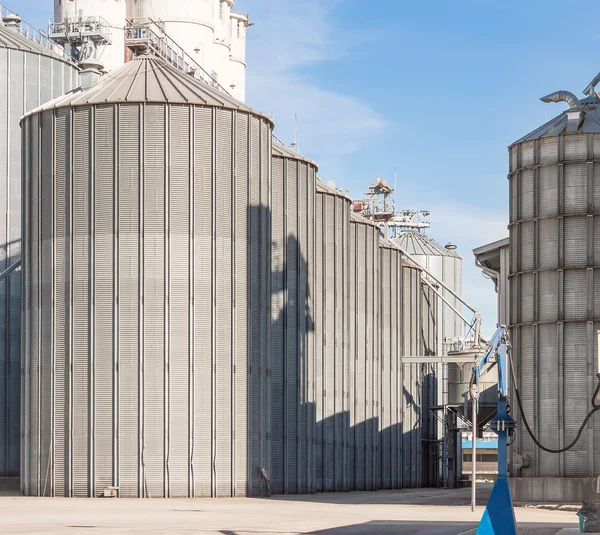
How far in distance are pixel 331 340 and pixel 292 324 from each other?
877cm

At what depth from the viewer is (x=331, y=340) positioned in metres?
77.1

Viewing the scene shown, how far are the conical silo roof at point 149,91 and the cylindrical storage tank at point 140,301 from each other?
6.4 inches

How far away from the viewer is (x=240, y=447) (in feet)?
188

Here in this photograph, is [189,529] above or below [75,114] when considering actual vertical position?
below

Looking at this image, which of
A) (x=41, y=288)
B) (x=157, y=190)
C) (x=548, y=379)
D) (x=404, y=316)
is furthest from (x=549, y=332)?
(x=404, y=316)

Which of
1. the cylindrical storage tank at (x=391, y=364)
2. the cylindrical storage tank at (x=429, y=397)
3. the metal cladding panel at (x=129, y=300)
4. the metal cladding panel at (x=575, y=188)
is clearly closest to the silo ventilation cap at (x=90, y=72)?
the metal cladding panel at (x=129, y=300)

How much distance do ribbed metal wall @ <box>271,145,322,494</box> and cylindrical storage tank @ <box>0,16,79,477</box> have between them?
13.6 meters

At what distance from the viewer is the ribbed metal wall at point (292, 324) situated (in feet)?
219

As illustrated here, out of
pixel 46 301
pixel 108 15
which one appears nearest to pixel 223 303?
pixel 46 301

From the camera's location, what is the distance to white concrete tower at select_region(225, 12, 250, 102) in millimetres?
140750

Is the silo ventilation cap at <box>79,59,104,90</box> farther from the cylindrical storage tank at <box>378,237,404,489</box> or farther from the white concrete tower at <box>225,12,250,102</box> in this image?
the white concrete tower at <box>225,12,250,102</box>

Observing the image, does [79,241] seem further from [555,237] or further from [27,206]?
[555,237]

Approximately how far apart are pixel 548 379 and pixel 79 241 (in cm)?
2079

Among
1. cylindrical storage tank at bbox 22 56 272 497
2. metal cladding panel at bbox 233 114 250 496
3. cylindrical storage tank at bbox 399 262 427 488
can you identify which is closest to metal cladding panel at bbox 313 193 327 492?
cylindrical storage tank at bbox 22 56 272 497
